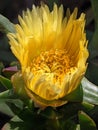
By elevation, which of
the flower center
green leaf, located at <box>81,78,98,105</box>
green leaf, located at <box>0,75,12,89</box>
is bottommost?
green leaf, located at <box>81,78,98,105</box>

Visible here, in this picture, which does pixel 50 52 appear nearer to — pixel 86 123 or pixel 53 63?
pixel 53 63

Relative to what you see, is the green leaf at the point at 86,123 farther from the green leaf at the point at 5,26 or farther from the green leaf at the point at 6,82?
the green leaf at the point at 5,26

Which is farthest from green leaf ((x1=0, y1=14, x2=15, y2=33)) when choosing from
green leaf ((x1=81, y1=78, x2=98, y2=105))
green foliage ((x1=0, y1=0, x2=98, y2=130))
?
green leaf ((x1=81, y1=78, x2=98, y2=105))

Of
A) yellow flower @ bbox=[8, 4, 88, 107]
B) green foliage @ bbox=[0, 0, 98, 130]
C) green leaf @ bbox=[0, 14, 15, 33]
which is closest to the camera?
yellow flower @ bbox=[8, 4, 88, 107]

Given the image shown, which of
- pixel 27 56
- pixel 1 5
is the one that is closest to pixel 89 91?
pixel 27 56

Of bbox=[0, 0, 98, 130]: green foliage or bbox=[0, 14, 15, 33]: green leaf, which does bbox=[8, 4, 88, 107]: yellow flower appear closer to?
bbox=[0, 0, 98, 130]: green foliage

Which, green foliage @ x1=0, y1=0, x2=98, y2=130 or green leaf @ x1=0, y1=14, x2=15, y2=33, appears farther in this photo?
green leaf @ x1=0, y1=14, x2=15, y2=33

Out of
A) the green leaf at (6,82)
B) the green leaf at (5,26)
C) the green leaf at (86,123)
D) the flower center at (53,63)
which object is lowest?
the green leaf at (86,123)

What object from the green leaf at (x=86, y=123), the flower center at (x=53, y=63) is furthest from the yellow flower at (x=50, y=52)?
the green leaf at (x=86, y=123)
